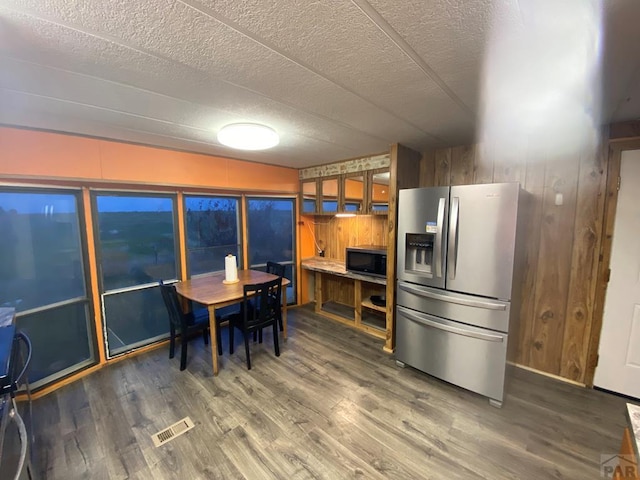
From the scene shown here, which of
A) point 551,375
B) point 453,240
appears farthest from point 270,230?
point 551,375

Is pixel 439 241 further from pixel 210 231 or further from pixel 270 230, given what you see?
pixel 210 231

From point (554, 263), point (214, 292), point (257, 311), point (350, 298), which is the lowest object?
point (350, 298)

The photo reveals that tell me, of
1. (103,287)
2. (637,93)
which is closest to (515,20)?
(637,93)

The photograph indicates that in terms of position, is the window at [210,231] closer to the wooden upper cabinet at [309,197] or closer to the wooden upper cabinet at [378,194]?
the wooden upper cabinet at [309,197]

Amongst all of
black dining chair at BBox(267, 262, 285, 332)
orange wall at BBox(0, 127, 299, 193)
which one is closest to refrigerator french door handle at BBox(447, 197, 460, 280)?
black dining chair at BBox(267, 262, 285, 332)

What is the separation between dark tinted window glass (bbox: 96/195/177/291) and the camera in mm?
2766

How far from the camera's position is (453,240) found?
2238 mm

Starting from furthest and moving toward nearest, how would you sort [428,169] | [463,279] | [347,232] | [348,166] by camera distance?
[347,232], [348,166], [428,169], [463,279]

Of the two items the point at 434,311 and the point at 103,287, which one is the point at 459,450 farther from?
the point at 103,287

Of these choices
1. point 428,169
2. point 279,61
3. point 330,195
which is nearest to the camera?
point 279,61

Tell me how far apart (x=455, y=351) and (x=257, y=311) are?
6.75ft

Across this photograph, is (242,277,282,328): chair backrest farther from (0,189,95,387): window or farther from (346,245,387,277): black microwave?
(0,189,95,387): window

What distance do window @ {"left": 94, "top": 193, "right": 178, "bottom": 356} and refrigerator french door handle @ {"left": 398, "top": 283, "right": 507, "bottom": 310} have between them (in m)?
2.88

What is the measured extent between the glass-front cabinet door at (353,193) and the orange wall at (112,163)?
→ 125 cm
